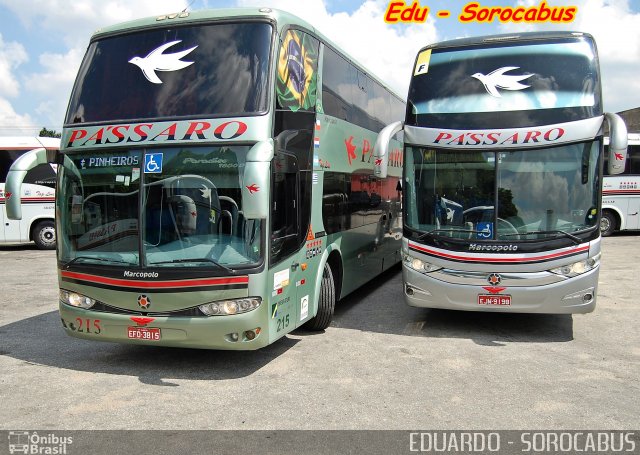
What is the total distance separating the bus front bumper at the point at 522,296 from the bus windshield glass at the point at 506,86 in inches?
79.2

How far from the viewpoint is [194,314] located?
5598 millimetres

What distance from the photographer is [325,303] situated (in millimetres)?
7473

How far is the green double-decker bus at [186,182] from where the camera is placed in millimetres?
5559

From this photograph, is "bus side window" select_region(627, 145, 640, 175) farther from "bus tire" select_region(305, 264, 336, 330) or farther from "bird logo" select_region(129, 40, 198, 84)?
"bird logo" select_region(129, 40, 198, 84)

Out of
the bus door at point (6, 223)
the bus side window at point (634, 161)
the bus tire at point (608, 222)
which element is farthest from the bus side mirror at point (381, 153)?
the bus tire at point (608, 222)

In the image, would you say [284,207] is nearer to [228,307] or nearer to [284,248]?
[284,248]

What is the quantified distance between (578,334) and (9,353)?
279 inches

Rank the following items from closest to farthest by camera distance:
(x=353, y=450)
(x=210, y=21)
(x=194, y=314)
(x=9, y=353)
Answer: (x=353, y=450) < (x=194, y=314) < (x=210, y=21) < (x=9, y=353)

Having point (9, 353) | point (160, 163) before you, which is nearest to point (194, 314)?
point (160, 163)

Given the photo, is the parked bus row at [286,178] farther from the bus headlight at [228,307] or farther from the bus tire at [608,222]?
the bus tire at [608,222]

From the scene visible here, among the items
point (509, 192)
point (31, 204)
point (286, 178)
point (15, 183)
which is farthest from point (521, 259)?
point (31, 204)

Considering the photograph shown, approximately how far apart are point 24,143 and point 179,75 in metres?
13.7

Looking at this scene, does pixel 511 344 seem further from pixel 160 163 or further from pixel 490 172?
pixel 160 163

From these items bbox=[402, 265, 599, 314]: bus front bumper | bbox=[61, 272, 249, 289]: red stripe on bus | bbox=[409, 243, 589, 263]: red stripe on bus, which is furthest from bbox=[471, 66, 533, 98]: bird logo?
bbox=[61, 272, 249, 289]: red stripe on bus
